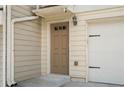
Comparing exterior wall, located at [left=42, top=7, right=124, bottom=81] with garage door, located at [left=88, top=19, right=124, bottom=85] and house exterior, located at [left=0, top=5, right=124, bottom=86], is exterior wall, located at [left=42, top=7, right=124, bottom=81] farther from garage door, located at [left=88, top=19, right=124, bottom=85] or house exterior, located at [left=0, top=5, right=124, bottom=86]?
garage door, located at [left=88, top=19, right=124, bottom=85]

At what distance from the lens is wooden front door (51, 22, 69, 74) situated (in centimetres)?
533

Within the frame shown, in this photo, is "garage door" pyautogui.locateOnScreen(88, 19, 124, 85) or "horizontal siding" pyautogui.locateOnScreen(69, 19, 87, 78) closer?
"garage door" pyautogui.locateOnScreen(88, 19, 124, 85)

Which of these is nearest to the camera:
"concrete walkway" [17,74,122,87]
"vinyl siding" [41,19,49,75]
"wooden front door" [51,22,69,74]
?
"concrete walkway" [17,74,122,87]

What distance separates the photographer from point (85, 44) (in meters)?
4.88

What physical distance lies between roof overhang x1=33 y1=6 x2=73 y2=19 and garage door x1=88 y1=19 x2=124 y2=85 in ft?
2.95

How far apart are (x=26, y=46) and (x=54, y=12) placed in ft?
4.70

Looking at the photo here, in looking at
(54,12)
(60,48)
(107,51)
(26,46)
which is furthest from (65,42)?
(107,51)

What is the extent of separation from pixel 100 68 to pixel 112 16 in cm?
161

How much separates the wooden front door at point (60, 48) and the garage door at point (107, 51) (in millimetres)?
863

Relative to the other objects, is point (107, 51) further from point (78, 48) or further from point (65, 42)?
point (65, 42)

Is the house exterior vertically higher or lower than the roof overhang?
lower

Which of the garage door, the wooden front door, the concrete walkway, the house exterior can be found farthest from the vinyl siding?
the garage door

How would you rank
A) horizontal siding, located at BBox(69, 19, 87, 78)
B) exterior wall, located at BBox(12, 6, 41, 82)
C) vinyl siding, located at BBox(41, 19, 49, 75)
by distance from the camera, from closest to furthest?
exterior wall, located at BBox(12, 6, 41, 82) < horizontal siding, located at BBox(69, 19, 87, 78) < vinyl siding, located at BBox(41, 19, 49, 75)

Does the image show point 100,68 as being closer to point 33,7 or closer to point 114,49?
point 114,49
